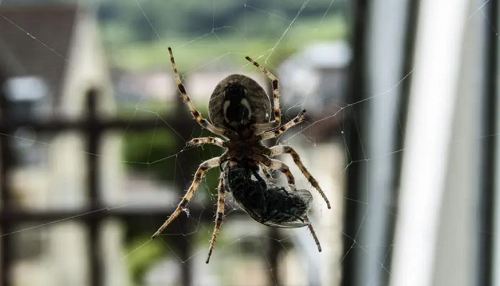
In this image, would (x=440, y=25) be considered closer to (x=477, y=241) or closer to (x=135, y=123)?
(x=477, y=241)

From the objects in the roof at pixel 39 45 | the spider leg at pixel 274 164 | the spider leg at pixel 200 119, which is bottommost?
the spider leg at pixel 274 164

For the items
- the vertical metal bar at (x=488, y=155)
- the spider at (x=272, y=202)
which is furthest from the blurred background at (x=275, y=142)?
the spider at (x=272, y=202)

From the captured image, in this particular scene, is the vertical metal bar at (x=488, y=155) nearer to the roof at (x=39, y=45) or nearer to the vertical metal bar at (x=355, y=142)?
the vertical metal bar at (x=355, y=142)

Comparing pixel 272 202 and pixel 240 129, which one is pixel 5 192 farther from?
pixel 272 202

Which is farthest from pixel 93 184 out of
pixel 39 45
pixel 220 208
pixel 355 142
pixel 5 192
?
pixel 220 208

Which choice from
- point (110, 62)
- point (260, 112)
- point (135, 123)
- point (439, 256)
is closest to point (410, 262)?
point (439, 256)

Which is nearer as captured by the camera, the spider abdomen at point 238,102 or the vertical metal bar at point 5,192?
the spider abdomen at point 238,102

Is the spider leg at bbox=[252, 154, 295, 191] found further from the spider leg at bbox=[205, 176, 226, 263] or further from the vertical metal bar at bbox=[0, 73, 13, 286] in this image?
the vertical metal bar at bbox=[0, 73, 13, 286]
